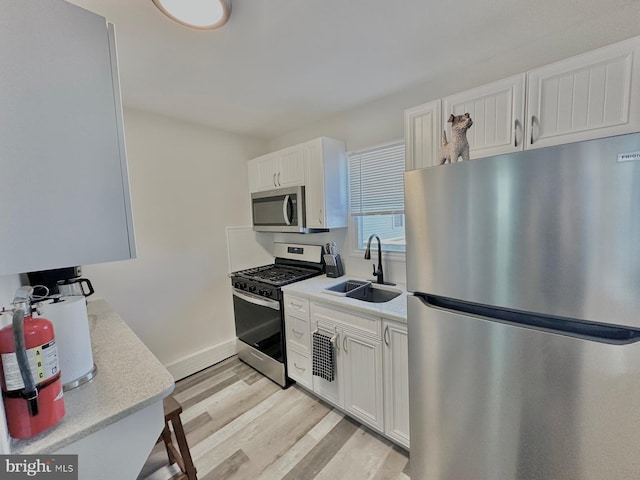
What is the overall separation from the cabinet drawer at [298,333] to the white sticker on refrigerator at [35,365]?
1.55 m

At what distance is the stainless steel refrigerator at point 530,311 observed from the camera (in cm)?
82

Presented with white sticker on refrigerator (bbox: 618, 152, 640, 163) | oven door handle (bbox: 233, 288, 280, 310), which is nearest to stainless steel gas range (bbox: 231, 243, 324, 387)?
oven door handle (bbox: 233, 288, 280, 310)

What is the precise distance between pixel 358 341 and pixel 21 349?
1.56 m

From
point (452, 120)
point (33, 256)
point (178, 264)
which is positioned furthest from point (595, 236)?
point (178, 264)

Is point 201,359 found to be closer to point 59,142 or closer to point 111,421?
point 111,421

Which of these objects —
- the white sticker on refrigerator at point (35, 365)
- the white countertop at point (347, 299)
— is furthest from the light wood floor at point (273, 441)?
the white sticker on refrigerator at point (35, 365)

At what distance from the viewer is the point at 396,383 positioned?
1.61 metres

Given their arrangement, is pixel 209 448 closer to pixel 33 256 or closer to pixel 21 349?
pixel 21 349

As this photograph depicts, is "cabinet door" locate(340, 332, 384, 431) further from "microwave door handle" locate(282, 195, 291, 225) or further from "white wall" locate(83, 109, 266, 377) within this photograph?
"white wall" locate(83, 109, 266, 377)

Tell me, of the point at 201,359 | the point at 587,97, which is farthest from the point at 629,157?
the point at 201,359

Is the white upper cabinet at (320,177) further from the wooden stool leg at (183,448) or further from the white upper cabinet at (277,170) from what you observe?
the wooden stool leg at (183,448)

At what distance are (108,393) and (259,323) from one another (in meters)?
1.65

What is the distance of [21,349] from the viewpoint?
2.12ft

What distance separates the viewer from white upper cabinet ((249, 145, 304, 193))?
8.13 feet
